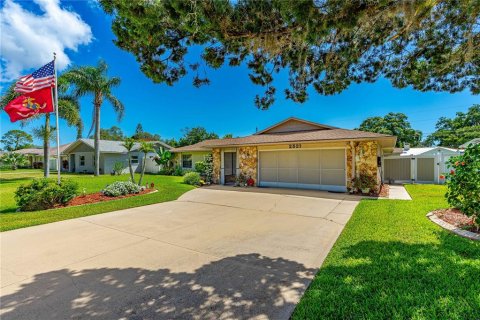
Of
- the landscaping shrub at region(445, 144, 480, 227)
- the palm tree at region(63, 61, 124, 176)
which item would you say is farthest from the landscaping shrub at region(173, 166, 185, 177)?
the landscaping shrub at region(445, 144, 480, 227)

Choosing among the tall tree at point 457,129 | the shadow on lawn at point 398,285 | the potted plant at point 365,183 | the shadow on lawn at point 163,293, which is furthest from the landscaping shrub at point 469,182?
the tall tree at point 457,129

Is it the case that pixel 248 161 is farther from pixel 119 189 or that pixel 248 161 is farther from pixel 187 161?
pixel 187 161

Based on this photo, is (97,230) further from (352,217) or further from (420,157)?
(420,157)

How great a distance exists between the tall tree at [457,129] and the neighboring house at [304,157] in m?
26.5

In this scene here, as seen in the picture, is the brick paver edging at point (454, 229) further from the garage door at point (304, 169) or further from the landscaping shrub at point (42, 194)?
the landscaping shrub at point (42, 194)

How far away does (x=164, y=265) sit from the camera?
3.79 metres

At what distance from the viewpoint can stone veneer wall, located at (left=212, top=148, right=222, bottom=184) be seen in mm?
15976

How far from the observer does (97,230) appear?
18.9 feet

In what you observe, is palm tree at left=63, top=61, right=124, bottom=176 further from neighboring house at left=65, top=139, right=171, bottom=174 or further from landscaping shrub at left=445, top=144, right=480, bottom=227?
landscaping shrub at left=445, top=144, right=480, bottom=227

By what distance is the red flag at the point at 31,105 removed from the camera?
8.26 m

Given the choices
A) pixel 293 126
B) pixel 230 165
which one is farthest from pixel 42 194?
pixel 293 126

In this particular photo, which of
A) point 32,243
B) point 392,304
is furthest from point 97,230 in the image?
point 392,304

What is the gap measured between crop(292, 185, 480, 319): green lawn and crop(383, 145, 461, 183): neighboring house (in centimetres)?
1398

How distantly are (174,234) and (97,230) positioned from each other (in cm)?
209
